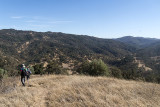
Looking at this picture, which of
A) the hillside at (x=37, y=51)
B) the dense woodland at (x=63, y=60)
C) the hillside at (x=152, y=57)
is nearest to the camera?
the dense woodland at (x=63, y=60)

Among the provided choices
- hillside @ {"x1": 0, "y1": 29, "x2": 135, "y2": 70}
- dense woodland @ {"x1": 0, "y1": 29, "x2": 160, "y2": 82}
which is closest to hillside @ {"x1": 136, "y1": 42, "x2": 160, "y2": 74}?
dense woodland @ {"x1": 0, "y1": 29, "x2": 160, "y2": 82}

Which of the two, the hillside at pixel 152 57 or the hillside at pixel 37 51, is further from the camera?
the hillside at pixel 152 57

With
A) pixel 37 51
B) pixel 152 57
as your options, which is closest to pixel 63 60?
pixel 37 51

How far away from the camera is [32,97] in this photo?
172 inches

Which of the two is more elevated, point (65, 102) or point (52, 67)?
point (65, 102)

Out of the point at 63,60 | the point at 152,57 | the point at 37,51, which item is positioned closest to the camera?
the point at 63,60

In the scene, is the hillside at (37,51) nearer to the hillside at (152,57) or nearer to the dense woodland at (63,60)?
the dense woodland at (63,60)

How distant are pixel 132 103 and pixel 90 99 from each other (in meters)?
1.77

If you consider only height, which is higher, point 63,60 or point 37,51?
point 37,51

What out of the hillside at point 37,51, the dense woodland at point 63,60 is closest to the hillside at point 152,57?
the dense woodland at point 63,60

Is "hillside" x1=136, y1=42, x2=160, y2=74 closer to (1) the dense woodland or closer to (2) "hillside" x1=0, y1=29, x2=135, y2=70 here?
(1) the dense woodland

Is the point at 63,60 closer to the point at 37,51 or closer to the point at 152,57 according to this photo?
the point at 37,51

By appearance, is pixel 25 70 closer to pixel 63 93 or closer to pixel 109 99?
pixel 63 93

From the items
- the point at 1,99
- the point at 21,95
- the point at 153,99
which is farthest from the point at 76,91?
the point at 153,99
